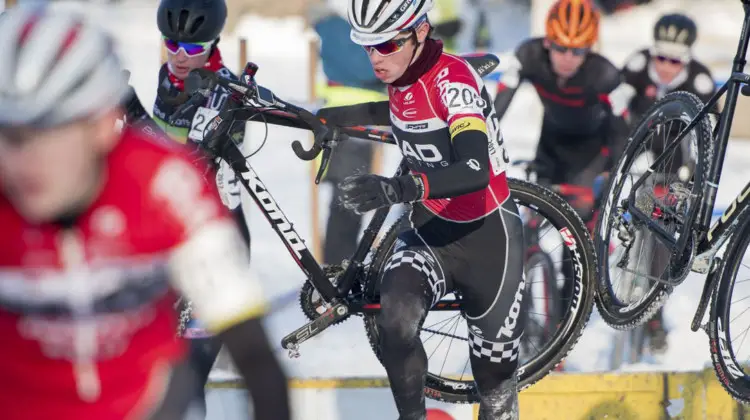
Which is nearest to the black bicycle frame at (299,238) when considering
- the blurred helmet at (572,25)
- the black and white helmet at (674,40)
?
the blurred helmet at (572,25)

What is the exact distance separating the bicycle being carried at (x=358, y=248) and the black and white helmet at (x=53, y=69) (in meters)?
2.68

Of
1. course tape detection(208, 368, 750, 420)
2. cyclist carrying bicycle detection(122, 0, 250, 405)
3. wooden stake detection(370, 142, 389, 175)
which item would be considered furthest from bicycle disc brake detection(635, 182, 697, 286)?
wooden stake detection(370, 142, 389, 175)

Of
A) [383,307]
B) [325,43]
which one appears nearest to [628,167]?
[383,307]

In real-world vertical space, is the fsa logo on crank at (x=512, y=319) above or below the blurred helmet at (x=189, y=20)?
below

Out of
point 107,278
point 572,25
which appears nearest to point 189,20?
point 572,25

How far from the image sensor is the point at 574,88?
288 inches

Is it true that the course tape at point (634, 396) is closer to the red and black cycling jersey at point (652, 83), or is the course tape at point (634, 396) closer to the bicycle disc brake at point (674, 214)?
the bicycle disc brake at point (674, 214)

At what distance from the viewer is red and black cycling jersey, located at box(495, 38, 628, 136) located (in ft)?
23.7

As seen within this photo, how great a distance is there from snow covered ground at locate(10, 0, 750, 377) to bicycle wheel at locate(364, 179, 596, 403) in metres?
0.96

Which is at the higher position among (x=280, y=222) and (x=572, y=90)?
(x=572, y=90)

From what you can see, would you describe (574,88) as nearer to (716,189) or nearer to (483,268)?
(716,189)

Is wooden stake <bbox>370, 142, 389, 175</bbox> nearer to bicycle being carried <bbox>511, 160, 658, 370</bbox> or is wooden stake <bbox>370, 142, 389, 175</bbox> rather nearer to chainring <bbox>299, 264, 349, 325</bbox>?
bicycle being carried <bbox>511, 160, 658, 370</bbox>

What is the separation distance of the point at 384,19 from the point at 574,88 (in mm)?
3423

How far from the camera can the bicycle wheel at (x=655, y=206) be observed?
4.95m
